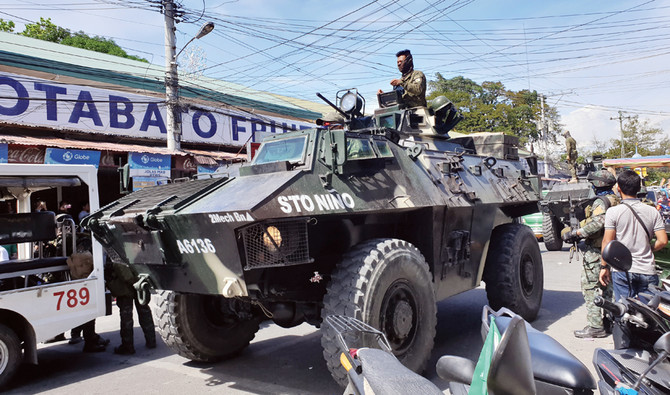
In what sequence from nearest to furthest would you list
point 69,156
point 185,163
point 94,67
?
point 69,156 < point 185,163 < point 94,67

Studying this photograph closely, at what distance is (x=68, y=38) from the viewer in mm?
27297

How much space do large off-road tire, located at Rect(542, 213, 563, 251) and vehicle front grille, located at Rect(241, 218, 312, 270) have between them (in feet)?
39.1

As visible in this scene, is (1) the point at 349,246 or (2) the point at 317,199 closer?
(2) the point at 317,199

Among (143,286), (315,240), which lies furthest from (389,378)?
(143,286)

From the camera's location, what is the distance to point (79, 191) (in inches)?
536

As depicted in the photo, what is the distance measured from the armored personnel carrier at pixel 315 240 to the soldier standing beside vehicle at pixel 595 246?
0.81 metres

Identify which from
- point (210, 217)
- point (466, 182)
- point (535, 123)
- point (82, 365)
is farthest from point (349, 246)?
point (535, 123)

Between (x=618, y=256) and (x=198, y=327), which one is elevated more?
(x=618, y=256)

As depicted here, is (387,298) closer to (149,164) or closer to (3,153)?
(3,153)

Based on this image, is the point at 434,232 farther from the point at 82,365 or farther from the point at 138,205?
the point at 82,365

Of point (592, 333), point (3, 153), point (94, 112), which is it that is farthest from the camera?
point (94, 112)

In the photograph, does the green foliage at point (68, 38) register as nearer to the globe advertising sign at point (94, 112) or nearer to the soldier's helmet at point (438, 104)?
the globe advertising sign at point (94, 112)

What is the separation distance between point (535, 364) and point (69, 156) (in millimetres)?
10719

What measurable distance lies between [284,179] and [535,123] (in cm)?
3721
